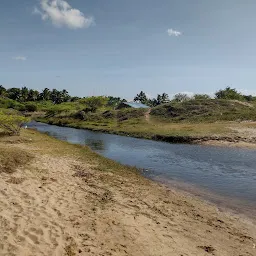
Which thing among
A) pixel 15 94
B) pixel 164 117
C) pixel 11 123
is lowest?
pixel 11 123

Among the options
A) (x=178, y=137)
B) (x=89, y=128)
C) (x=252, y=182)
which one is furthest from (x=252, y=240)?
(x=89, y=128)

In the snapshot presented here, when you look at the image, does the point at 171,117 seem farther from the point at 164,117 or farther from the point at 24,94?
the point at 24,94

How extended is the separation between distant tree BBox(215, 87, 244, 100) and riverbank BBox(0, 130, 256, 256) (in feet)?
298

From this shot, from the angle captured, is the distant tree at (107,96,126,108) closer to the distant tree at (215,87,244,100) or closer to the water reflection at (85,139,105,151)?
the distant tree at (215,87,244,100)

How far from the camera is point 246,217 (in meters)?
13.1

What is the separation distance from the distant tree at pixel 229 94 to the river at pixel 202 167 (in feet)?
237

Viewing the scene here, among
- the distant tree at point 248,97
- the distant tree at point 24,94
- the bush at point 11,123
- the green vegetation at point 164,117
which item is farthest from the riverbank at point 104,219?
the distant tree at point 24,94

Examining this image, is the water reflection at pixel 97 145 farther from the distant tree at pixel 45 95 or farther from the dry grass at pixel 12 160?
the distant tree at pixel 45 95

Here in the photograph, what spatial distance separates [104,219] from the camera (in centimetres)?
1111

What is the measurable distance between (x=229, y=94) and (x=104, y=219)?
100362mm

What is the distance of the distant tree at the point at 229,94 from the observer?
10135cm

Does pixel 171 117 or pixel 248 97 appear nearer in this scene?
pixel 171 117

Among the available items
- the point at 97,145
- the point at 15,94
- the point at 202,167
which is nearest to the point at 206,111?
the point at 97,145

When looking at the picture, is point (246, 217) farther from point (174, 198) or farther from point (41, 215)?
point (41, 215)
